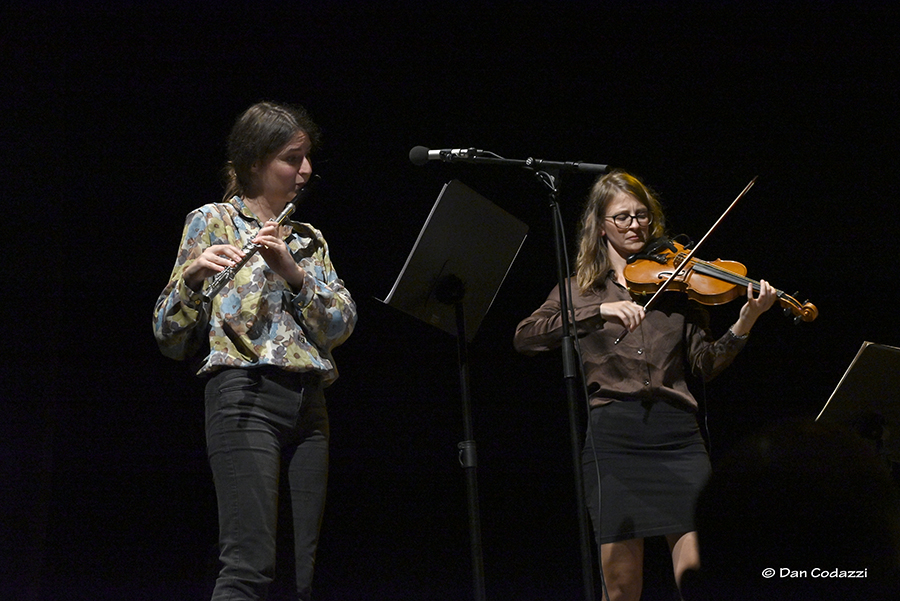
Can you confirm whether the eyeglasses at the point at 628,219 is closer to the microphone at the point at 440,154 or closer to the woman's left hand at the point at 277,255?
the microphone at the point at 440,154

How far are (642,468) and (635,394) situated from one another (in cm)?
20

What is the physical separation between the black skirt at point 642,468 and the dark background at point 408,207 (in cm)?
125

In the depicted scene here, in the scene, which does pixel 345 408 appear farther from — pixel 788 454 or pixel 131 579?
pixel 788 454

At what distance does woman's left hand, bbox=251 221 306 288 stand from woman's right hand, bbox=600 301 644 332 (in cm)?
87

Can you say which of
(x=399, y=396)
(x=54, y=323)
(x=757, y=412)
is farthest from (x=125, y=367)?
(x=757, y=412)

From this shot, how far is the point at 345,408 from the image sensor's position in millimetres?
3555

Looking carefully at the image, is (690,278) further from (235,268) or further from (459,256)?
(235,268)

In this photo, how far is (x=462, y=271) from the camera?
2.18m

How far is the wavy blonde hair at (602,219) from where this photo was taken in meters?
2.67

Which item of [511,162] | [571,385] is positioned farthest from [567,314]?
[511,162]

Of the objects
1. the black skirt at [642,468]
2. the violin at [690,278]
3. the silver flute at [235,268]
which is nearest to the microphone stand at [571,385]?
the black skirt at [642,468]

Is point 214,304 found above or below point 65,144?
below

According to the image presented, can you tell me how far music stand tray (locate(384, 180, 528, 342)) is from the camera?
2.08 meters

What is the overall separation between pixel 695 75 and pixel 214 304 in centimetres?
256
